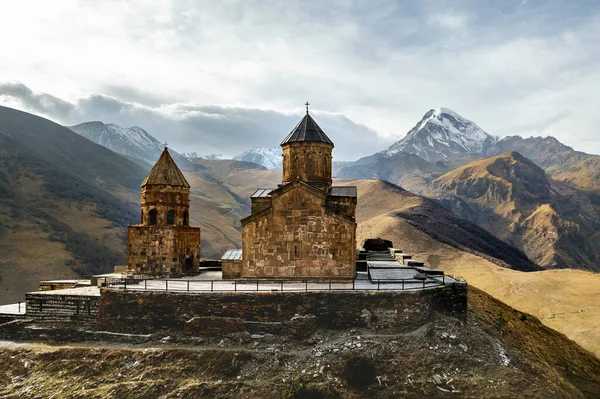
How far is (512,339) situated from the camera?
2028 cm

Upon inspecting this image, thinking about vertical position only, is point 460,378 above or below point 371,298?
below

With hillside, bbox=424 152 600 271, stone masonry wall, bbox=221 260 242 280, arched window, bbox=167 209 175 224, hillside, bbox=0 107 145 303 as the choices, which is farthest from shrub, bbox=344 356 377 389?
hillside, bbox=424 152 600 271

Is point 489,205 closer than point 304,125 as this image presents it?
No

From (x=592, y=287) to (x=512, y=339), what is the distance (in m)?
23.6

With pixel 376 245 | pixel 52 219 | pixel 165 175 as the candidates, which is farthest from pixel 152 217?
pixel 52 219

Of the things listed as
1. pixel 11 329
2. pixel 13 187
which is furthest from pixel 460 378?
pixel 13 187

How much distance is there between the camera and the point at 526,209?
4441 inches

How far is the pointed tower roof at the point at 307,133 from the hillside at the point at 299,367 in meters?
11.7

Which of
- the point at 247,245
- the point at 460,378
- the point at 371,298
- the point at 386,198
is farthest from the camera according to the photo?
the point at 386,198

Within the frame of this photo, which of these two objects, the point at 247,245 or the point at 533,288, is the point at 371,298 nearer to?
the point at 247,245

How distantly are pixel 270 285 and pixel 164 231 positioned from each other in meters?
6.98

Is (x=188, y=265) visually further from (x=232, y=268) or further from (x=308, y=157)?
(x=308, y=157)

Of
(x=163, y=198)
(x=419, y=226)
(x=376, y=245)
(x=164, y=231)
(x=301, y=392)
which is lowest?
(x=301, y=392)

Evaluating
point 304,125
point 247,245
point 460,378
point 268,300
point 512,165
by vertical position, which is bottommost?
point 460,378
